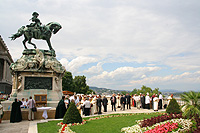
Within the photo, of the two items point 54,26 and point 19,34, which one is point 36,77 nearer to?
point 19,34

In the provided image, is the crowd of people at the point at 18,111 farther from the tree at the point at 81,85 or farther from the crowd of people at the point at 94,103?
the tree at the point at 81,85

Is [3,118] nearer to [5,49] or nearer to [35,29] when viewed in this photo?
[35,29]

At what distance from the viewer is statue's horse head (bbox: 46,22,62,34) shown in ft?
71.2

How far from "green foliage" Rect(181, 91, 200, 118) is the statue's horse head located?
1624 cm

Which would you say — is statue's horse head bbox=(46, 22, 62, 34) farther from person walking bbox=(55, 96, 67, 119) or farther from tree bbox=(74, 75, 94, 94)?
tree bbox=(74, 75, 94, 94)

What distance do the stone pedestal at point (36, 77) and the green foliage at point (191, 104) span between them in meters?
11.9

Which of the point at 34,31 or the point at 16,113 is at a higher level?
the point at 34,31

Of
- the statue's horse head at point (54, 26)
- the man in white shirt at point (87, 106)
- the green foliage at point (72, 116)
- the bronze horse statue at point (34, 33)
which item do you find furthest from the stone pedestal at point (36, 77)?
the green foliage at point (72, 116)

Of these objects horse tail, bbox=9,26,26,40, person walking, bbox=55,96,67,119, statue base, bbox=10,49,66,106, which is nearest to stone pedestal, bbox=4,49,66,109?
statue base, bbox=10,49,66,106

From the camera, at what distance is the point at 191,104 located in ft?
29.5

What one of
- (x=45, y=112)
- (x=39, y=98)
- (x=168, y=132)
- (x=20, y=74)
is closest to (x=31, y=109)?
(x=45, y=112)

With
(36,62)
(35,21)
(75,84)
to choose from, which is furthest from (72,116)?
(75,84)

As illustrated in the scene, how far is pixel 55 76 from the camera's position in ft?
62.5

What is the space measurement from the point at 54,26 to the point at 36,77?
252 inches
